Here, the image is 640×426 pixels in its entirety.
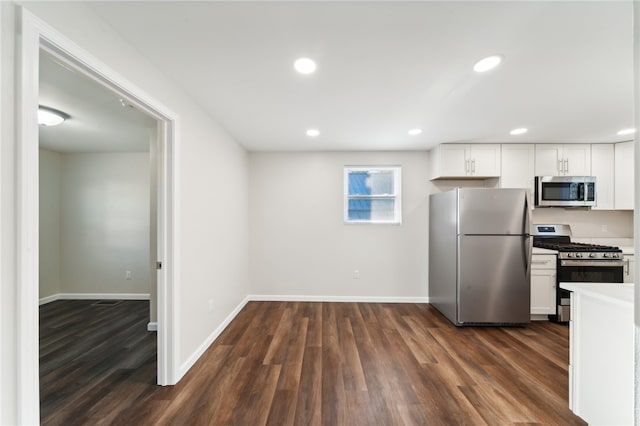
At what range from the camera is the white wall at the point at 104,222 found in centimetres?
425

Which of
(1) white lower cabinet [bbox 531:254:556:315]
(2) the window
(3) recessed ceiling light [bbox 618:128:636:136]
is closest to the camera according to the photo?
(3) recessed ceiling light [bbox 618:128:636:136]

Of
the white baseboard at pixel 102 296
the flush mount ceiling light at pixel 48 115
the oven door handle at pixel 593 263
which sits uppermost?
the flush mount ceiling light at pixel 48 115

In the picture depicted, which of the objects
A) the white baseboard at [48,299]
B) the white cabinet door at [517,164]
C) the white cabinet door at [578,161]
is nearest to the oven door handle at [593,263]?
the white cabinet door at [517,164]

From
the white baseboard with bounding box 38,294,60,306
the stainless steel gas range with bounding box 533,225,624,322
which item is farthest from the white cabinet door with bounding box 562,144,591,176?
the white baseboard with bounding box 38,294,60,306

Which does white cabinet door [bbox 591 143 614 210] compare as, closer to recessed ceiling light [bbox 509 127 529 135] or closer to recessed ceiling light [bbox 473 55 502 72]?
recessed ceiling light [bbox 509 127 529 135]

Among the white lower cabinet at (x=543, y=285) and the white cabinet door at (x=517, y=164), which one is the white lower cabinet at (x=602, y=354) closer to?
the white lower cabinet at (x=543, y=285)

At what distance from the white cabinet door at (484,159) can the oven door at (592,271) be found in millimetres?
1438

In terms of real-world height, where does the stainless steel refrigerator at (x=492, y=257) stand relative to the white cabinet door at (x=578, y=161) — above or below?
below

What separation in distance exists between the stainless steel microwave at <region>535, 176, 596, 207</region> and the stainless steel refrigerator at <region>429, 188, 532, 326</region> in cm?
74

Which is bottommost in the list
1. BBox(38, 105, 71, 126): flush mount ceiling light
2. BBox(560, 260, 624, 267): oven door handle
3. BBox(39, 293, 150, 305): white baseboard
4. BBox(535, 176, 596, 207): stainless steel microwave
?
BBox(39, 293, 150, 305): white baseboard

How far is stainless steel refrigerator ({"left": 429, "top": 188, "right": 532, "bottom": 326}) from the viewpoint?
3.13m

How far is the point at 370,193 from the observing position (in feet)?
13.8

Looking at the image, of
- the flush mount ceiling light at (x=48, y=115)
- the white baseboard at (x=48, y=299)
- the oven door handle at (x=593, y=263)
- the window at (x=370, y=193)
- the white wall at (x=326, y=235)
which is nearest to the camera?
the flush mount ceiling light at (x=48, y=115)
